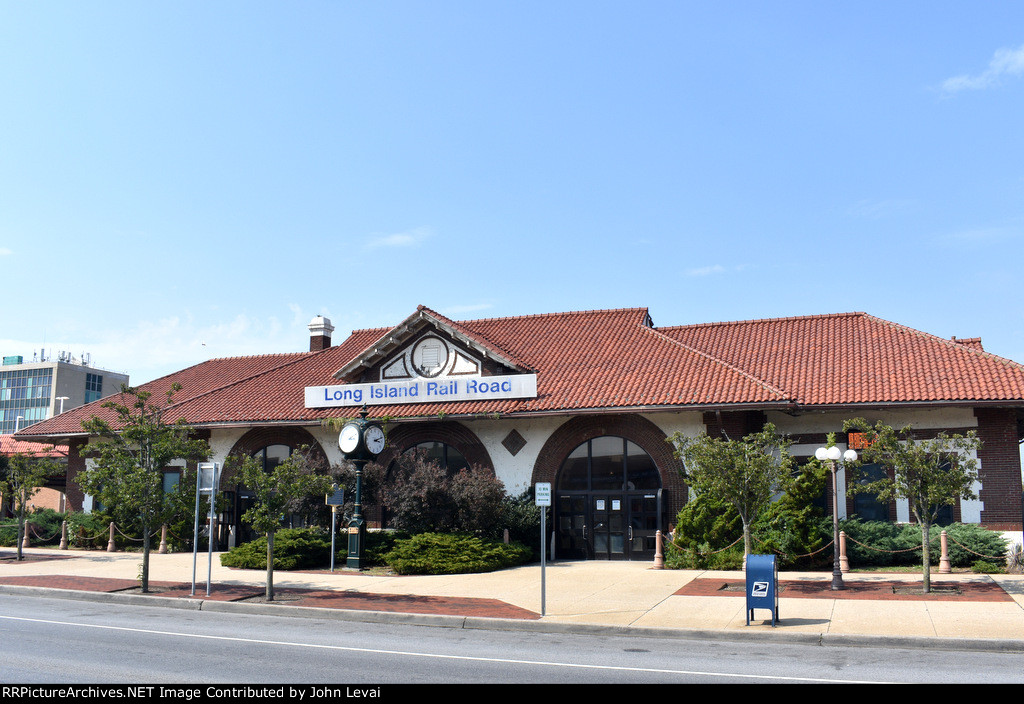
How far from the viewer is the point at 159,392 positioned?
34.1 meters

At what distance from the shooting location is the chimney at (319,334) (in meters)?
34.6

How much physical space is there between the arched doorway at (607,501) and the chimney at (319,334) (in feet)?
44.9

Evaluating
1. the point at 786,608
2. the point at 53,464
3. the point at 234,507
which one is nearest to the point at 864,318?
the point at 786,608

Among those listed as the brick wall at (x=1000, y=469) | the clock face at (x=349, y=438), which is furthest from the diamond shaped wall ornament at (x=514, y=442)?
the brick wall at (x=1000, y=469)

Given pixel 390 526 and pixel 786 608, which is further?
pixel 390 526

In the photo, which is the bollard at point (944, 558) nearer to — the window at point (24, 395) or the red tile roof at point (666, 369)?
the red tile roof at point (666, 369)

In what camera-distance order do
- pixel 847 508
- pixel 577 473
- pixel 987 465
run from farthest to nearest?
pixel 577 473, pixel 847 508, pixel 987 465

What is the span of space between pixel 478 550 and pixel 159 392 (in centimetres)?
1833

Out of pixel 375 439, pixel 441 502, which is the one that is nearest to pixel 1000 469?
pixel 441 502

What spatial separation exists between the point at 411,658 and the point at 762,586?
5517 mm

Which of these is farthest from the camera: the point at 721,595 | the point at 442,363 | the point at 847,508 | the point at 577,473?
the point at 442,363

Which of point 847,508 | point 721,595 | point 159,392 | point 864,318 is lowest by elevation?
point 721,595

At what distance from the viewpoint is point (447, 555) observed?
21062mm
